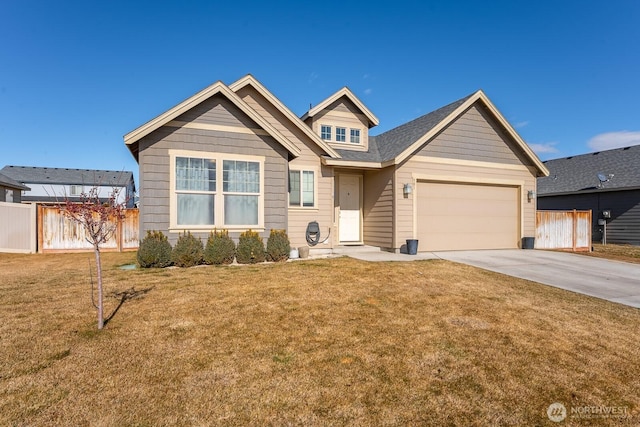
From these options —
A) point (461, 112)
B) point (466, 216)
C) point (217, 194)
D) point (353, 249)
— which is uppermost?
point (461, 112)

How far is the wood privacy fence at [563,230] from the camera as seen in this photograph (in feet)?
45.2

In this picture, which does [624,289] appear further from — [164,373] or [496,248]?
[164,373]

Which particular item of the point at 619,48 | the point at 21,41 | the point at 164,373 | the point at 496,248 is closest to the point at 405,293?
the point at 164,373

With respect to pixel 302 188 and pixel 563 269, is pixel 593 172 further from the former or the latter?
pixel 302 188

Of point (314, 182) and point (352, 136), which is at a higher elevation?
point (352, 136)

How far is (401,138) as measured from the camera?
43.8 feet

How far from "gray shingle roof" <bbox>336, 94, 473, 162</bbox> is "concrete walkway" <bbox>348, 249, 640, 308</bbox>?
3792mm

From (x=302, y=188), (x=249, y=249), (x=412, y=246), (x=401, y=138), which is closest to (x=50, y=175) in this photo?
(x=302, y=188)

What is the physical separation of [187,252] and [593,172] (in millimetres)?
23891

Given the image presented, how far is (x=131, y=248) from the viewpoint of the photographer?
529 inches

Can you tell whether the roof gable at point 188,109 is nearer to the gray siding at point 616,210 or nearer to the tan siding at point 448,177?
the tan siding at point 448,177

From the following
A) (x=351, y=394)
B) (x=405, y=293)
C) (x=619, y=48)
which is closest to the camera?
(x=351, y=394)

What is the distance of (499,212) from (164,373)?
1335 cm

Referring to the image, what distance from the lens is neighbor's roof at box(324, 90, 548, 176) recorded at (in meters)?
11.6
